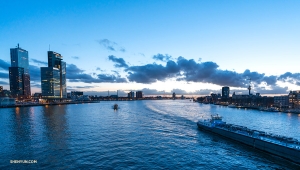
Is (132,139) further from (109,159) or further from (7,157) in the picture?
(7,157)

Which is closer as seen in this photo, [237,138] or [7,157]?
[7,157]

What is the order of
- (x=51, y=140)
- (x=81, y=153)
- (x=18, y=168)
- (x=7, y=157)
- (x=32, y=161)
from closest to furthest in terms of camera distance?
(x=18, y=168) → (x=32, y=161) → (x=7, y=157) → (x=81, y=153) → (x=51, y=140)

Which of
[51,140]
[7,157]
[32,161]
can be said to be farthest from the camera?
[51,140]

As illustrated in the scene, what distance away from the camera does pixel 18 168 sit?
33.9m

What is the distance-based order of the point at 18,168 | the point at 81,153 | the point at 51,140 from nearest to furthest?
the point at 18,168 < the point at 81,153 < the point at 51,140

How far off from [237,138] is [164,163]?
106 ft

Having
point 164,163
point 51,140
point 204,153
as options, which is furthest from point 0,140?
point 204,153

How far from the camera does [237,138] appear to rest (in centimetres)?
5741

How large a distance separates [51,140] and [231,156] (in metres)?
52.4

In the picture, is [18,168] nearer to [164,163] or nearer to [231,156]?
[164,163]

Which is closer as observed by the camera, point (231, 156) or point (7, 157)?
point (7, 157)

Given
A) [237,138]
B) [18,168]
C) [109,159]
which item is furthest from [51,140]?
[237,138]

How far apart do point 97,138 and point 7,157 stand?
23403 mm

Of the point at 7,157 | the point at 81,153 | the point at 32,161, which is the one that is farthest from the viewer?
the point at 81,153
